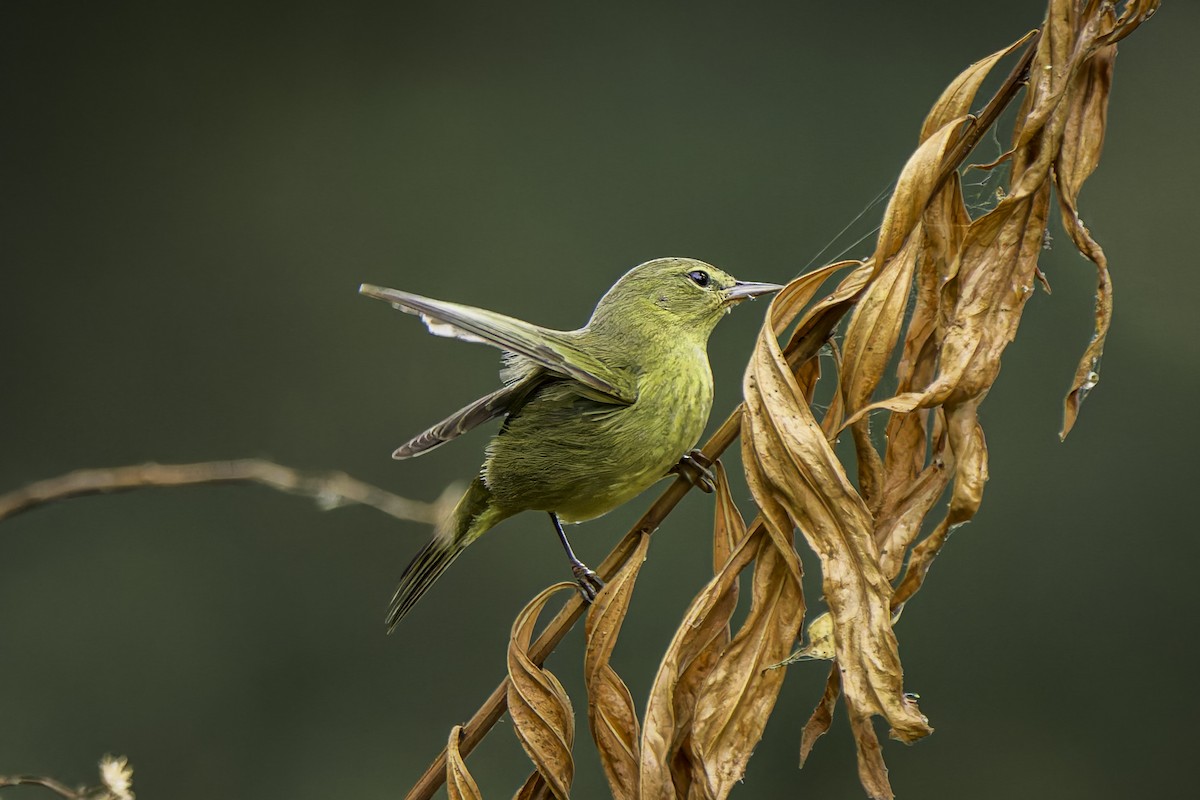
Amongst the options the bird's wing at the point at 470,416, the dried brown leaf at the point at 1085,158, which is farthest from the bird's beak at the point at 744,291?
the dried brown leaf at the point at 1085,158

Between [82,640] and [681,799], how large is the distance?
533 cm

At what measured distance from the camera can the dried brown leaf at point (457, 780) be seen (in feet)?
4.59

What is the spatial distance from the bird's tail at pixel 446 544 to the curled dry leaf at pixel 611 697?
0.91 meters

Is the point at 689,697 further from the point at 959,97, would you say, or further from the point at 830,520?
the point at 959,97

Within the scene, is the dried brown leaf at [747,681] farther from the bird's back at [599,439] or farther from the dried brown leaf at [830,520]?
the bird's back at [599,439]

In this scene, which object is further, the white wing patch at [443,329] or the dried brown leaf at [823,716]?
the white wing patch at [443,329]

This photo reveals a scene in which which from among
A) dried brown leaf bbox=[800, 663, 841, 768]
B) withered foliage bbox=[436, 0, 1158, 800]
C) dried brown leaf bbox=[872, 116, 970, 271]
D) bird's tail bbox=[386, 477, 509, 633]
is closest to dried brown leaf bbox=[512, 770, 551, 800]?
withered foliage bbox=[436, 0, 1158, 800]

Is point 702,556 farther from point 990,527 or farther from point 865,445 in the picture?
point 865,445

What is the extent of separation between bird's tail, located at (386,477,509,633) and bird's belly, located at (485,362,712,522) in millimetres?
75

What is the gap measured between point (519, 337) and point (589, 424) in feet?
1.50

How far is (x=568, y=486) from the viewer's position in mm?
2301

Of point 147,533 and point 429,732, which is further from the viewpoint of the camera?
point 147,533

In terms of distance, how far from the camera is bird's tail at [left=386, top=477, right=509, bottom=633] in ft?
7.61

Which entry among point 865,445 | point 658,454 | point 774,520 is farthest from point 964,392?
point 658,454
